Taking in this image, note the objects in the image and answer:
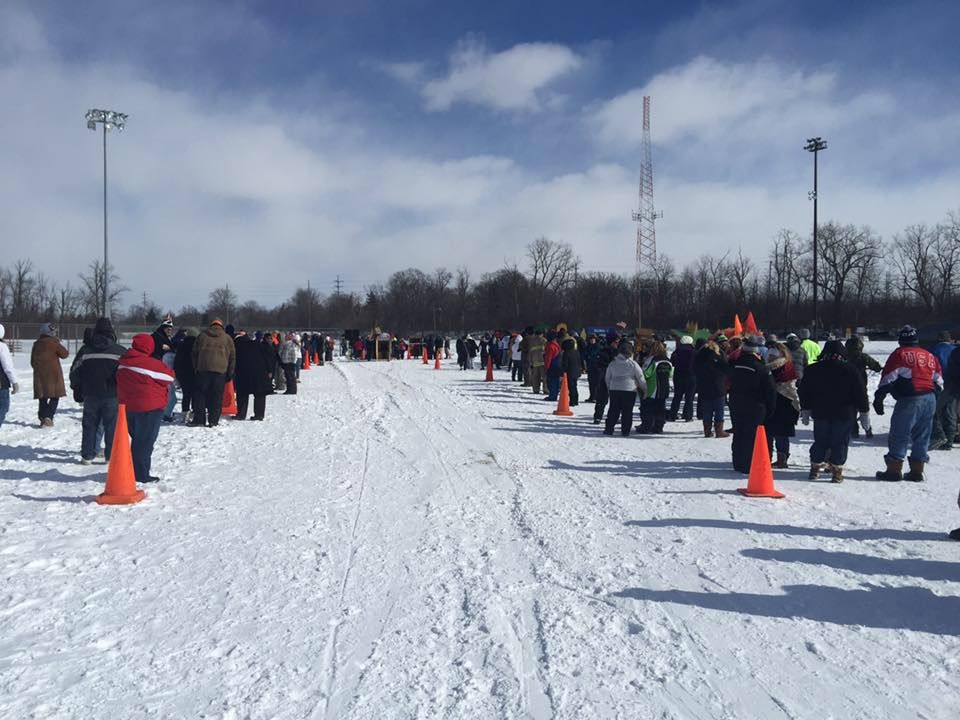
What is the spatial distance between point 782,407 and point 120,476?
797 cm

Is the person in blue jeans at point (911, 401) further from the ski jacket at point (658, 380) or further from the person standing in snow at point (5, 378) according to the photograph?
the person standing in snow at point (5, 378)

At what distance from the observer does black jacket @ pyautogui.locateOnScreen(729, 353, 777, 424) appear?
8.80 m

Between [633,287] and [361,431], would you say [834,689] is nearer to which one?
[361,431]

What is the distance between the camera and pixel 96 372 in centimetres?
847

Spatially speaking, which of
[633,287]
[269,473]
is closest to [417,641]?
[269,473]

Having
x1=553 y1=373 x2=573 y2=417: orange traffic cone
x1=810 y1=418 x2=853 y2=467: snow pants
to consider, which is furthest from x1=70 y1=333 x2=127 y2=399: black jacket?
x1=553 y1=373 x2=573 y2=417: orange traffic cone

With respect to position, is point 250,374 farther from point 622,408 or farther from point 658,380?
point 658,380

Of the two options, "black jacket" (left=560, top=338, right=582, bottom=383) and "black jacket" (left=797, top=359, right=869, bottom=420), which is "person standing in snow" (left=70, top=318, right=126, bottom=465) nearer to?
"black jacket" (left=797, top=359, right=869, bottom=420)

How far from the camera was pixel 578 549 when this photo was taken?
5.80 metres

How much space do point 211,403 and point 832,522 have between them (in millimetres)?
10073

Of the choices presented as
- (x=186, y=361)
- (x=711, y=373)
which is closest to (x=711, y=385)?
(x=711, y=373)

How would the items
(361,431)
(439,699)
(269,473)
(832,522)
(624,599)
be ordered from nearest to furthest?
(439,699)
(624,599)
(832,522)
(269,473)
(361,431)

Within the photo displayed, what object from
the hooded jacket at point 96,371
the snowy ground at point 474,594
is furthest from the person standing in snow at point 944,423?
the hooded jacket at point 96,371

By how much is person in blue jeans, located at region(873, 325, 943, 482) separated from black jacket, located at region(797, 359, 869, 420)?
0.38 metres
